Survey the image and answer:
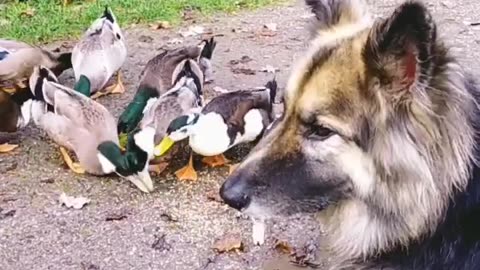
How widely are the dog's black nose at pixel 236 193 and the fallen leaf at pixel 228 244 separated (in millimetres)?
1171

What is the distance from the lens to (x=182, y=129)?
464cm

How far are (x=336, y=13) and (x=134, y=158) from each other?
181 centimetres

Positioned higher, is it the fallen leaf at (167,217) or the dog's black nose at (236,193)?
the dog's black nose at (236,193)

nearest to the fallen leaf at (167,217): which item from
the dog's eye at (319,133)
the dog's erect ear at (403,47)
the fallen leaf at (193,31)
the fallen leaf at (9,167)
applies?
the fallen leaf at (9,167)

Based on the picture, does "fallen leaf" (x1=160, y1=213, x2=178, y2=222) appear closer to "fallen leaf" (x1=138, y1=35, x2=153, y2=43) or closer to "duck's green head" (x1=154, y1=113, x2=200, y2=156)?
"duck's green head" (x1=154, y1=113, x2=200, y2=156)

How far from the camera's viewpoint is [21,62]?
5.54 meters

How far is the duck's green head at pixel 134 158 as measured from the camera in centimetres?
450

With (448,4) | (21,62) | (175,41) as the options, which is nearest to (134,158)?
(21,62)

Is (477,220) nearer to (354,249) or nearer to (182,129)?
(354,249)

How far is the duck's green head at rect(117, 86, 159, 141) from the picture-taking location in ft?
16.8

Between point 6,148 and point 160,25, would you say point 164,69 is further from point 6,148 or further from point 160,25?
point 160,25

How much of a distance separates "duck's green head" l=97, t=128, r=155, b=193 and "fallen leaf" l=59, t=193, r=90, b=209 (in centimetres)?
24

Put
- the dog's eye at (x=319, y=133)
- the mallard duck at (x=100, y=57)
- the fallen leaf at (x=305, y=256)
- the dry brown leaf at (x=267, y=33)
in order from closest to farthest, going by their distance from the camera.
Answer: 1. the dog's eye at (x=319, y=133)
2. the fallen leaf at (x=305, y=256)
3. the mallard duck at (x=100, y=57)
4. the dry brown leaf at (x=267, y=33)

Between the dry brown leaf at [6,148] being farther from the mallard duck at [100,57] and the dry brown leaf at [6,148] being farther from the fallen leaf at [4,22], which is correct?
the fallen leaf at [4,22]
